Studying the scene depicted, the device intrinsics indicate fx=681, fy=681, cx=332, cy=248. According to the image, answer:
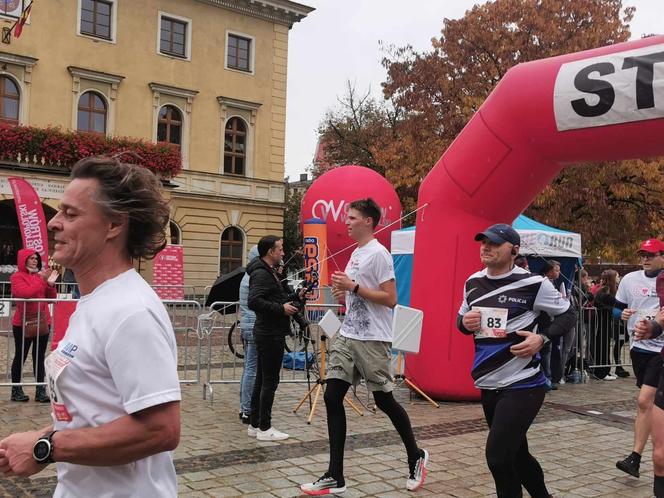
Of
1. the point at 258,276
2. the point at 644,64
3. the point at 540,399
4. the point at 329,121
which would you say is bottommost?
the point at 540,399

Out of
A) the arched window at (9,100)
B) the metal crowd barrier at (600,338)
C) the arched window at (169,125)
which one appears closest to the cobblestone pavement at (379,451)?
the metal crowd barrier at (600,338)

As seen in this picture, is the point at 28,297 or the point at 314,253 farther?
the point at 314,253

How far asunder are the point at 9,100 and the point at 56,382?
82.1 feet

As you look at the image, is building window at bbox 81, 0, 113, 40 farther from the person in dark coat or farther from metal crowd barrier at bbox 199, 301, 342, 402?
the person in dark coat

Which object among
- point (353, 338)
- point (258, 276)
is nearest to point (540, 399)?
point (353, 338)

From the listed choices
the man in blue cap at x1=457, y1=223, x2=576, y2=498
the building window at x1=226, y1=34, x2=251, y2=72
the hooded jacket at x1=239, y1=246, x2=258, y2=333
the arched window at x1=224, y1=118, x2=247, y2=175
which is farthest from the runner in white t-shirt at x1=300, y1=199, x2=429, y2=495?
the building window at x1=226, y1=34, x2=251, y2=72

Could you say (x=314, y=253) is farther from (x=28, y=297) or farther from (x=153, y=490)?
(x=153, y=490)

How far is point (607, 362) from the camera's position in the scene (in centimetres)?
1159

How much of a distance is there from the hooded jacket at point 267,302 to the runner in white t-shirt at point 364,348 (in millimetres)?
1084

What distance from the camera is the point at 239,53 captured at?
2912 cm

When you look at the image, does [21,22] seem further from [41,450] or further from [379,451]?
[41,450]

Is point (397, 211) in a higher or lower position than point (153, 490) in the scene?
higher

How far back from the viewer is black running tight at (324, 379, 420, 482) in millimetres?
4816

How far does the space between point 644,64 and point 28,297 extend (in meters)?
7.00
